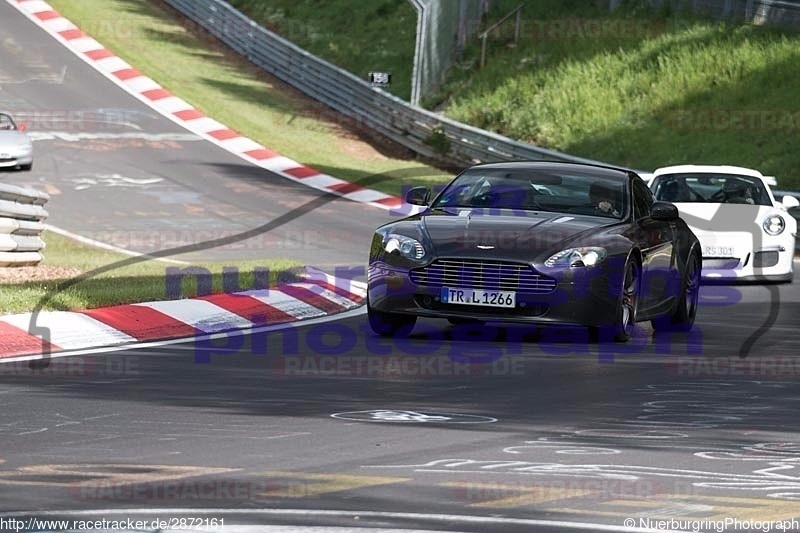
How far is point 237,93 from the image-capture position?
1526 inches

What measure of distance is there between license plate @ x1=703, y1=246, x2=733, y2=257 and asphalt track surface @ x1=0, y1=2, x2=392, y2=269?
161 inches

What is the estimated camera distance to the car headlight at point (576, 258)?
470 inches

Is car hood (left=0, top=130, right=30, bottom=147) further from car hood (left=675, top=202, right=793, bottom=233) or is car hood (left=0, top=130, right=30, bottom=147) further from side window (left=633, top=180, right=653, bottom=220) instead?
side window (left=633, top=180, right=653, bottom=220)

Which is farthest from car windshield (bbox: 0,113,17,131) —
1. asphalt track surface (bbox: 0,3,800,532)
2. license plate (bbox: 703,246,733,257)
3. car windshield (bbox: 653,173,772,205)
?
asphalt track surface (bbox: 0,3,800,532)

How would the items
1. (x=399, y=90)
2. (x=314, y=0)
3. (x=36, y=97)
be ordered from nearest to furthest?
(x=36, y=97) → (x=399, y=90) → (x=314, y=0)

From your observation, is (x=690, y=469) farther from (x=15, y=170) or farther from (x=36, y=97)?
(x=36, y=97)

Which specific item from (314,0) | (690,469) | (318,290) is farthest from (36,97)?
(690,469)

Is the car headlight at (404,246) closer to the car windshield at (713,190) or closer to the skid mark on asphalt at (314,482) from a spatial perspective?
the skid mark on asphalt at (314,482)

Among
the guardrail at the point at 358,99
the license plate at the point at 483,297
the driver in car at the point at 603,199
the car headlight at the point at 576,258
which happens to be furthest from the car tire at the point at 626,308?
the guardrail at the point at 358,99

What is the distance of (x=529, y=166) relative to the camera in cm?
1356

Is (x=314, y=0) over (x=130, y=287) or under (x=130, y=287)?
over

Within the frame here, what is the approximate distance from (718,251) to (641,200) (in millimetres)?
4995

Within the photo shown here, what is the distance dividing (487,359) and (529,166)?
2669 mm

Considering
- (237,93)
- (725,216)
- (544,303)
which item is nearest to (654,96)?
(237,93)
